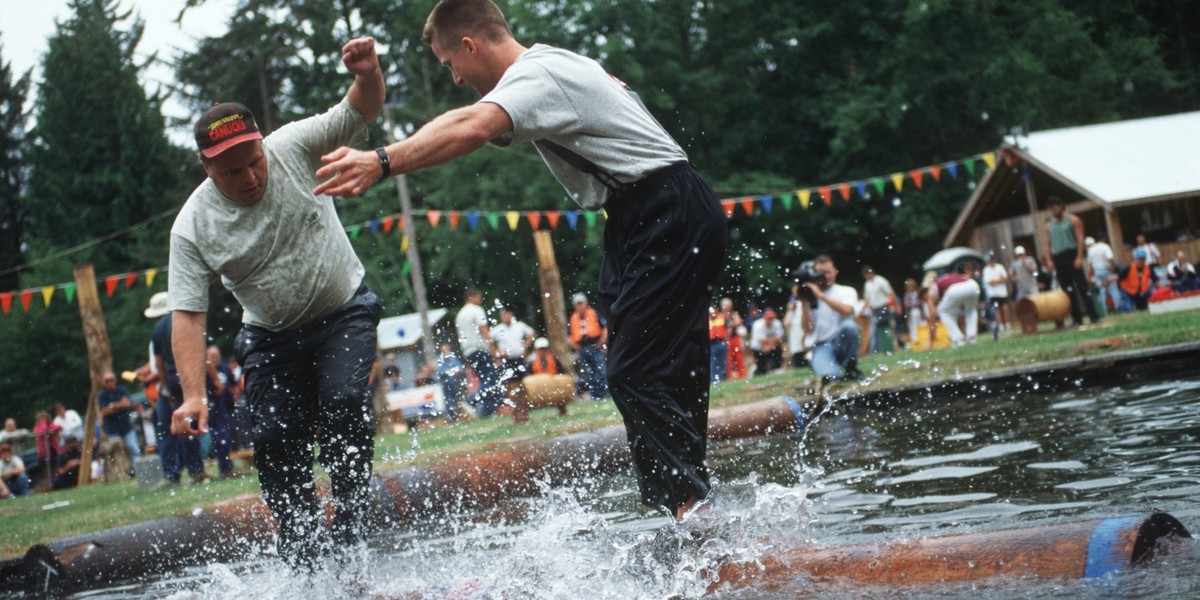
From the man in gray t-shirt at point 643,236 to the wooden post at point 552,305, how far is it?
1229 cm

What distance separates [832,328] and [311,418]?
27.8ft

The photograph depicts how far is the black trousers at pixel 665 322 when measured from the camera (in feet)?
12.0

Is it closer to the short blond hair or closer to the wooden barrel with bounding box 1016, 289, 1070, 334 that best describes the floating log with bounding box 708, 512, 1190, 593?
the short blond hair

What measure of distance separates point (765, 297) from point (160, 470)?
88.7ft

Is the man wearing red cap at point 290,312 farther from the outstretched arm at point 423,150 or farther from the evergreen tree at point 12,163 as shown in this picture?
the evergreen tree at point 12,163

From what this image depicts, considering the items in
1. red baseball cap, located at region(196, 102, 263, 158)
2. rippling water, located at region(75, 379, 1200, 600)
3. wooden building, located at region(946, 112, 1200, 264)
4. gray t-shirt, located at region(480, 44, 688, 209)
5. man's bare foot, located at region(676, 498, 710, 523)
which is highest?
wooden building, located at region(946, 112, 1200, 264)

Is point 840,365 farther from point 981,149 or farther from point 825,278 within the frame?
point 981,149

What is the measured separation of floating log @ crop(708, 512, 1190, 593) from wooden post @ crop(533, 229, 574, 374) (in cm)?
1289

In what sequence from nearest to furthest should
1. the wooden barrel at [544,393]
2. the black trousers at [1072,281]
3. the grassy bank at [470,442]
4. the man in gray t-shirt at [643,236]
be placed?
the man in gray t-shirt at [643,236] < the grassy bank at [470,442] < the wooden barrel at [544,393] < the black trousers at [1072,281]

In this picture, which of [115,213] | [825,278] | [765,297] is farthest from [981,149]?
[115,213]

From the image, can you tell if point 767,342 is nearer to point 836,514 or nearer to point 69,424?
point 69,424

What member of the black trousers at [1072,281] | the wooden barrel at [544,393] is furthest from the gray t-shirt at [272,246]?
the black trousers at [1072,281]

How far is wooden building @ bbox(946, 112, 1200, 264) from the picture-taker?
24484mm

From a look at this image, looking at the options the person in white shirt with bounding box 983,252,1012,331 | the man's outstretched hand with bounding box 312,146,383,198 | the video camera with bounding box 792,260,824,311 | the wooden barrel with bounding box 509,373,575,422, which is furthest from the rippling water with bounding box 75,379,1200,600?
the person in white shirt with bounding box 983,252,1012,331
